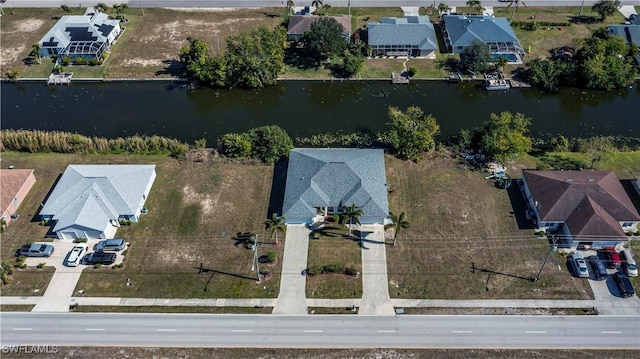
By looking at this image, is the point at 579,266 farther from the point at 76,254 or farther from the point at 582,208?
the point at 76,254

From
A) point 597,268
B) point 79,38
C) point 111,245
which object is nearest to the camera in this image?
point 597,268

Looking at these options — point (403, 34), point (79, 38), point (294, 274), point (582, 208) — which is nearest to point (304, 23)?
point (403, 34)

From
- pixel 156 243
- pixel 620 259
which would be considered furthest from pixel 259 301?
pixel 620 259

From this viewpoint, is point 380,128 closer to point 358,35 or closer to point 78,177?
point 358,35

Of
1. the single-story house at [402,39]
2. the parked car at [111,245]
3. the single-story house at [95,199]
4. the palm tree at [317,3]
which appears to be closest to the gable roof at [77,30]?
the single-story house at [95,199]

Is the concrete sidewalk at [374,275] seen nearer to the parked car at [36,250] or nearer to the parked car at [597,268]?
the parked car at [597,268]
